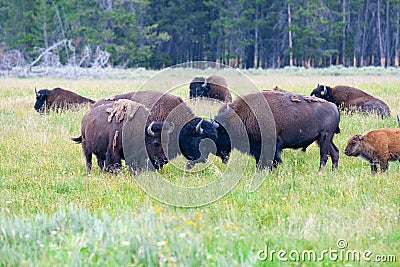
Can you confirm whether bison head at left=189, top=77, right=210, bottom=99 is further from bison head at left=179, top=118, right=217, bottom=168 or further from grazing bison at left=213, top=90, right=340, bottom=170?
bison head at left=179, top=118, right=217, bottom=168

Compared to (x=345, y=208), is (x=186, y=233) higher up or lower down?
higher up

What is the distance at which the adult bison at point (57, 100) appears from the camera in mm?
18266

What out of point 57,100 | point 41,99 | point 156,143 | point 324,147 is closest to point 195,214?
point 156,143

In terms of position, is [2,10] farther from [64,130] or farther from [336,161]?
[336,161]

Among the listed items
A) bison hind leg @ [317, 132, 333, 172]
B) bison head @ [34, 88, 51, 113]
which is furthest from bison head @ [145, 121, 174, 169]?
bison head @ [34, 88, 51, 113]

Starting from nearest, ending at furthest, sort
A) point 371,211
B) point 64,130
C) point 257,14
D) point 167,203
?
point 371,211
point 167,203
point 64,130
point 257,14

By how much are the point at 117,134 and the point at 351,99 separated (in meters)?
9.85

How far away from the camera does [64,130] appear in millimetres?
13914

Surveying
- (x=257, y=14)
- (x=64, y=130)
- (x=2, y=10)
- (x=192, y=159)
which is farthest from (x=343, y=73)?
(x=2, y=10)

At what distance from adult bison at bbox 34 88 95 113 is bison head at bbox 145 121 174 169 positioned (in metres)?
9.13

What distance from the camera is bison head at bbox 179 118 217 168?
9.84m

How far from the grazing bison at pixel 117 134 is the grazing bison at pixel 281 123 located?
1245 millimetres

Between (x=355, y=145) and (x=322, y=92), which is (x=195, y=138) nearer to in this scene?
(x=355, y=145)

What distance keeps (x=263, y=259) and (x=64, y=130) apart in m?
9.76
